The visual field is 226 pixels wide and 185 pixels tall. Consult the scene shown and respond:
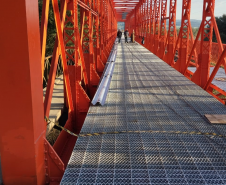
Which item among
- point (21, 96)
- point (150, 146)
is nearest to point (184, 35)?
point (150, 146)

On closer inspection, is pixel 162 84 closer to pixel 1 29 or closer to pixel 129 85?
pixel 129 85

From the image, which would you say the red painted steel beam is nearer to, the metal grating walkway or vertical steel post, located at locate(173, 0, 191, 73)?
the metal grating walkway

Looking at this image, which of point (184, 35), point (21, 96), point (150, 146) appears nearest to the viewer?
point (21, 96)

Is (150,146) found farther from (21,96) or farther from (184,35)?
(184,35)

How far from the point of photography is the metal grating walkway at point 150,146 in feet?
8.94

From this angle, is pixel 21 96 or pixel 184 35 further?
pixel 184 35

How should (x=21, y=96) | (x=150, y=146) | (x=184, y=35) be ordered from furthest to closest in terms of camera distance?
(x=184, y=35) → (x=150, y=146) → (x=21, y=96)

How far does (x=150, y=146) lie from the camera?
3.35m

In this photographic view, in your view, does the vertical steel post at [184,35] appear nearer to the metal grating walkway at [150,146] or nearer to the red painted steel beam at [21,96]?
the metal grating walkway at [150,146]

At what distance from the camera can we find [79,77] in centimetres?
567

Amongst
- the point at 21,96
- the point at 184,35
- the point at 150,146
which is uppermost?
the point at 184,35

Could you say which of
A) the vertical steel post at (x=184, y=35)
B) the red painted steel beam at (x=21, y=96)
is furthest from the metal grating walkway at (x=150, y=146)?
the vertical steel post at (x=184, y=35)

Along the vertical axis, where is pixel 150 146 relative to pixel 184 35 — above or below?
below

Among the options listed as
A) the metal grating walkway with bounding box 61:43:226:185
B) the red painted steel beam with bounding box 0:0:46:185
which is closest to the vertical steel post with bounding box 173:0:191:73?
the metal grating walkway with bounding box 61:43:226:185
